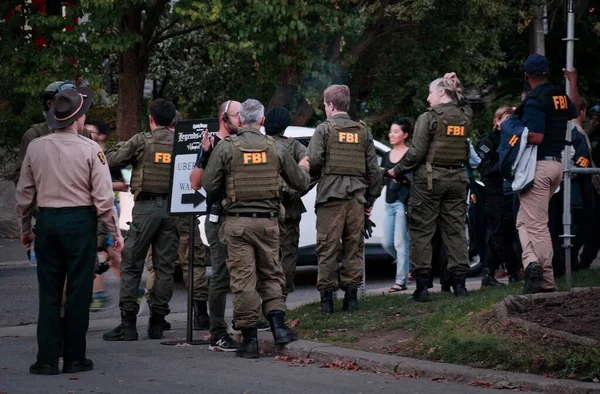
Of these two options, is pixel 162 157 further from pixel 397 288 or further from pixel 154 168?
pixel 397 288

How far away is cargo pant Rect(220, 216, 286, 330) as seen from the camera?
905cm

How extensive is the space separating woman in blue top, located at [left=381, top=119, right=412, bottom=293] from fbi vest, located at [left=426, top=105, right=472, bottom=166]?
1.81 meters

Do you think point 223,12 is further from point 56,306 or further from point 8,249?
point 56,306

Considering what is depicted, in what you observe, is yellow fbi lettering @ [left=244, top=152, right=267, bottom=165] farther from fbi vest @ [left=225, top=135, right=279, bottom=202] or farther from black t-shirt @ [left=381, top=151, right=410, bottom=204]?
black t-shirt @ [left=381, top=151, right=410, bottom=204]

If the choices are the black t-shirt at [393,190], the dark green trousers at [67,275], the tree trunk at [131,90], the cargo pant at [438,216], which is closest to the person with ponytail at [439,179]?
the cargo pant at [438,216]

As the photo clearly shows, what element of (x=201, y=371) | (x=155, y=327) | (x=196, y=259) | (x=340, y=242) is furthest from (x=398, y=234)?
(x=201, y=371)

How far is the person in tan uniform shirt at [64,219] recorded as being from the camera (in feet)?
27.6

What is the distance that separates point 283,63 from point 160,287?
11.7 m

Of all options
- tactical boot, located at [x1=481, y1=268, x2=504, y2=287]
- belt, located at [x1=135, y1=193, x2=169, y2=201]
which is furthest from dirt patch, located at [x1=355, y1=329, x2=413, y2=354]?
tactical boot, located at [x1=481, y1=268, x2=504, y2=287]

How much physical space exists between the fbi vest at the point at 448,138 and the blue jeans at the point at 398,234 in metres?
2.07

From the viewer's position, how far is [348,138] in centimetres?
1055

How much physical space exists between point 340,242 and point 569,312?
244cm

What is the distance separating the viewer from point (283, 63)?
21453 millimetres

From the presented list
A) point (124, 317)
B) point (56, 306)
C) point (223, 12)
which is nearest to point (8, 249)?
point (223, 12)
